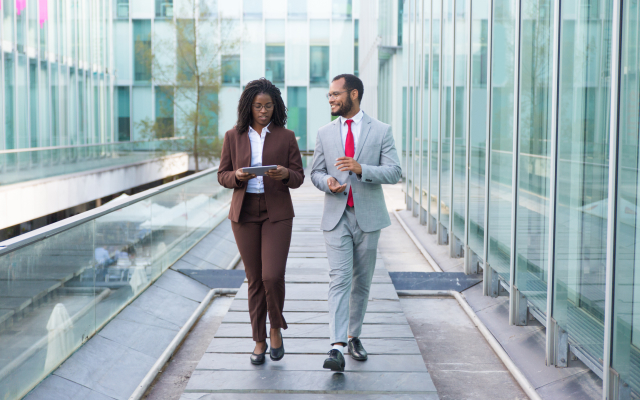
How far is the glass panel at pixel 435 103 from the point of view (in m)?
9.48

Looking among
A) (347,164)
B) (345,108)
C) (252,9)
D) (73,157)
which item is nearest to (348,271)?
(347,164)

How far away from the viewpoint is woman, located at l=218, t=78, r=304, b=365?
382 centimetres

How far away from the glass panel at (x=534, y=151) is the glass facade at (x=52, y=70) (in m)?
17.6

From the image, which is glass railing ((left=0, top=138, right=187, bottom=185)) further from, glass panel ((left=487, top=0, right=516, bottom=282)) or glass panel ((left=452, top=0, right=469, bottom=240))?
glass panel ((left=487, top=0, right=516, bottom=282))

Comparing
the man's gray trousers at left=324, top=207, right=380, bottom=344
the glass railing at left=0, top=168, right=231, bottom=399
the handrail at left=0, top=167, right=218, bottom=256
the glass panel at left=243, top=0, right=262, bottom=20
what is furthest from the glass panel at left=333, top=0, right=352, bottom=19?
the man's gray trousers at left=324, top=207, right=380, bottom=344

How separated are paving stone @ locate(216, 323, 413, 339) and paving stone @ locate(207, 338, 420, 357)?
9 cm

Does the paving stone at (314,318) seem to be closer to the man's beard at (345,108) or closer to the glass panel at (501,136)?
the glass panel at (501,136)

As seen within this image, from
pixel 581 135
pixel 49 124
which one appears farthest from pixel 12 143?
pixel 581 135

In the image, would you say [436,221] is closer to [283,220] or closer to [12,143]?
[283,220]

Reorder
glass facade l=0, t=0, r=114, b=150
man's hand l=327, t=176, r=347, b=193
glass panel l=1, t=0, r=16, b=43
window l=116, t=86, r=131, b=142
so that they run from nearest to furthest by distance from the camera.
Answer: man's hand l=327, t=176, r=347, b=193 → glass panel l=1, t=0, r=16, b=43 → glass facade l=0, t=0, r=114, b=150 → window l=116, t=86, r=131, b=142

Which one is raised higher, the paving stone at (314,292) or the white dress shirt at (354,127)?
the white dress shirt at (354,127)

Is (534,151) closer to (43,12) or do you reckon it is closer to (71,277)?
(71,277)

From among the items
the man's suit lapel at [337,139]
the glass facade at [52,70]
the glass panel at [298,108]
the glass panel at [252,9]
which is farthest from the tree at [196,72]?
the man's suit lapel at [337,139]

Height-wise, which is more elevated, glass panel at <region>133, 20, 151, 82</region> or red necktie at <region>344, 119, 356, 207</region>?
glass panel at <region>133, 20, 151, 82</region>
